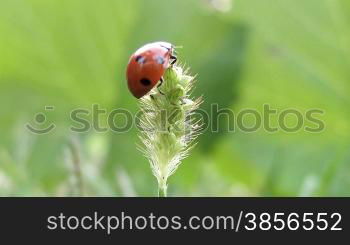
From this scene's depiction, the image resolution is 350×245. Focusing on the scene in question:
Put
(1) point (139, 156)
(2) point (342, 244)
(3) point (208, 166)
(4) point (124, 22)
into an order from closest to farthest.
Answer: (2) point (342, 244)
(1) point (139, 156)
(3) point (208, 166)
(4) point (124, 22)

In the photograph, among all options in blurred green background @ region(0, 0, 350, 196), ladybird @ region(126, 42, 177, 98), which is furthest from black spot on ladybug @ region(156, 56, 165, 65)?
blurred green background @ region(0, 0, 350, 196)

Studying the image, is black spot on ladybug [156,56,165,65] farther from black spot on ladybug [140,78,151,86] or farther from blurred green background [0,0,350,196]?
blurred green background [0,0,350,196]

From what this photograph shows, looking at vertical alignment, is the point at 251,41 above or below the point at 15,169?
above

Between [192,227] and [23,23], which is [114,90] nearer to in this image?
[23,23]

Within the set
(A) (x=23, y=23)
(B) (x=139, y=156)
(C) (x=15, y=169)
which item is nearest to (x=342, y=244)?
(C) (x=15, y=169)

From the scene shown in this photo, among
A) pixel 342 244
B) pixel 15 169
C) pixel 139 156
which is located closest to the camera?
pixel 342 244

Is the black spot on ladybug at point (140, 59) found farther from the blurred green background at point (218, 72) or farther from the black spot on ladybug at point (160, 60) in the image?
the blurred green background at point (218, 72)

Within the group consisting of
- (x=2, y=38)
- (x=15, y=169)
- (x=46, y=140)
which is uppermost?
(x=2, y=38)

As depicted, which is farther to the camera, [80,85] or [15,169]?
[80,85]
